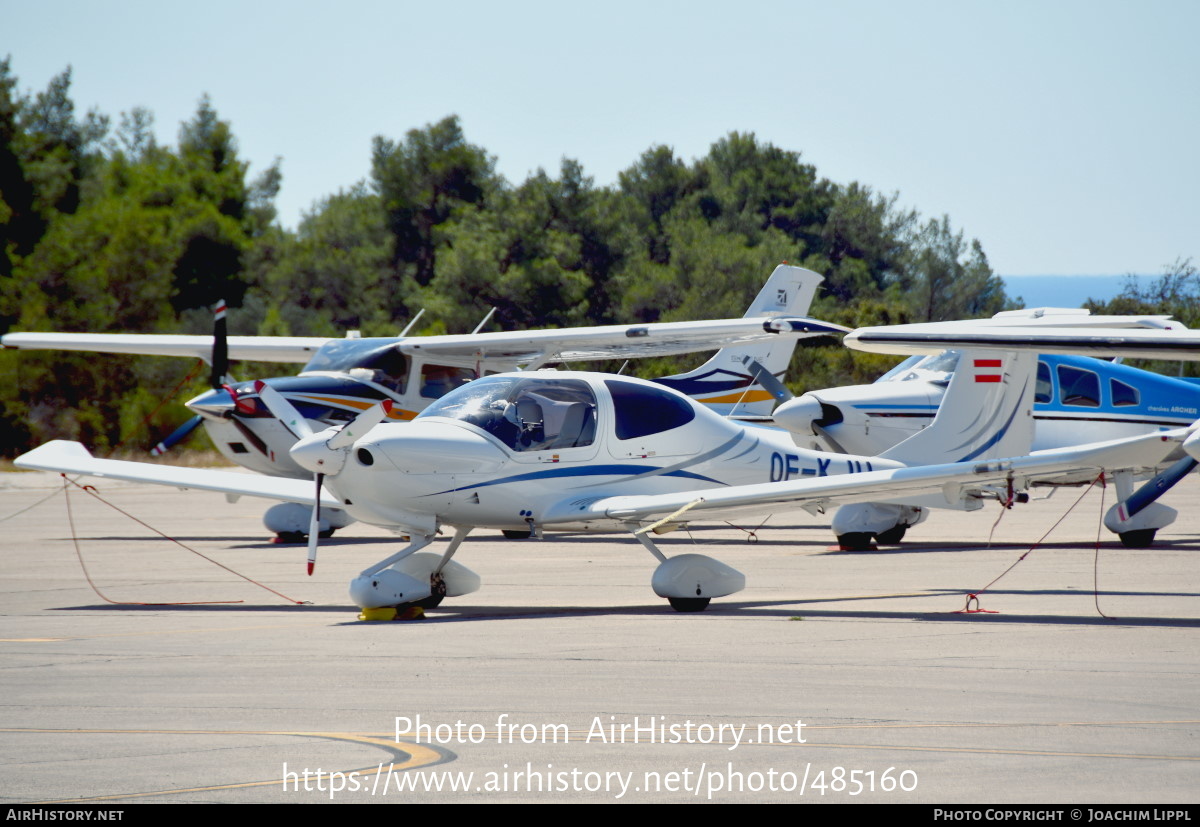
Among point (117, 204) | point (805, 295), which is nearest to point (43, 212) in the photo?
point (117, 204)

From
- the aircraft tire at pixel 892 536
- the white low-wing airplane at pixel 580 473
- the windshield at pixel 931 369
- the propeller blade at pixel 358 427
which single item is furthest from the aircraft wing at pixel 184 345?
the propeller blade at pixel 358 427

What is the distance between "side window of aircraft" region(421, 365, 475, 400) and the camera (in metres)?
19.4

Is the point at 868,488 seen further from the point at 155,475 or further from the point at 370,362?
the point at 370,362

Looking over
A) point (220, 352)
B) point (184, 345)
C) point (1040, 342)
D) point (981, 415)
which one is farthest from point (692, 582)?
point (184, 345)

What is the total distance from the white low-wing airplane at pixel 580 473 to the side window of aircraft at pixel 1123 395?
6.42m

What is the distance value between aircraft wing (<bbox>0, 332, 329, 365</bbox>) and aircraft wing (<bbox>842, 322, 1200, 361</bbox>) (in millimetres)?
14158

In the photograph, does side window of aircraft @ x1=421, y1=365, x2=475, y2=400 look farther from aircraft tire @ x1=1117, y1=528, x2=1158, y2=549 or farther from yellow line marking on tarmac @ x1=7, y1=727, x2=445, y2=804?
yellow line marking on tarmac @ x1=7, y1=727, x2=445, y2=804

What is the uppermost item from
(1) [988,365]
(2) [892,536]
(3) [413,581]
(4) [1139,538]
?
(1) [988,365]

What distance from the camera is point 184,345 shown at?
22984 mm

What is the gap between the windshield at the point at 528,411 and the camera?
10719 millimetres

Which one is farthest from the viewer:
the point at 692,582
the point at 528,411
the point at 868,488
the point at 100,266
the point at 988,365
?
the point at 100,266

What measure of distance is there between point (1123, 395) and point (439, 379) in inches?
370
